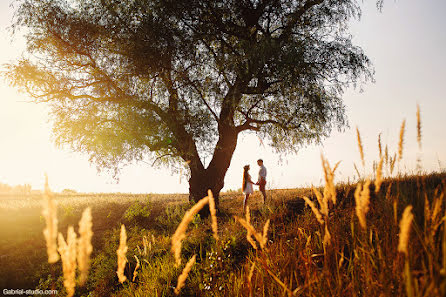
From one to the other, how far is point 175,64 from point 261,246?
950 cm

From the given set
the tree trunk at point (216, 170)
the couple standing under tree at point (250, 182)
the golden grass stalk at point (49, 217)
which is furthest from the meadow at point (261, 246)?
the tree trunk at point (216, 170)

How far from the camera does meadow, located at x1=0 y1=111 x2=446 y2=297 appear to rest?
1635 millimetres

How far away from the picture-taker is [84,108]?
11156mm

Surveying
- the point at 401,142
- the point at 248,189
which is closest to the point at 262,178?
the point at 248,189

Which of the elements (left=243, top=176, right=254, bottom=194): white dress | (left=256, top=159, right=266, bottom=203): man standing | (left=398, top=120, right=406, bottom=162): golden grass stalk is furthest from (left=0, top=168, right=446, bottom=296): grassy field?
(left=256, top=159, right=266, bottom=203): man standing

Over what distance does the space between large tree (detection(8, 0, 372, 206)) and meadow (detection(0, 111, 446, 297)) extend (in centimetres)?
351

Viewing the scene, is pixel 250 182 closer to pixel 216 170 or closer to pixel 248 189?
pixel 248 189

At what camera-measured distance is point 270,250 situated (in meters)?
3.57

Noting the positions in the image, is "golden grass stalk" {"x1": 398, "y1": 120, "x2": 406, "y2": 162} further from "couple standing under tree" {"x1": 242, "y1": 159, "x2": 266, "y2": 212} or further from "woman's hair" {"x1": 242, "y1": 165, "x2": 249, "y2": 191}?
"woman's hair" {"x1": 242, "y1": 165, "x2": 249, "y2": 191}

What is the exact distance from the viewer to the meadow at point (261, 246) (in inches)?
64.4

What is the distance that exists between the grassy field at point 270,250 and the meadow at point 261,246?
2 cm

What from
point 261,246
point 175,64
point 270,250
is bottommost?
point 270,250

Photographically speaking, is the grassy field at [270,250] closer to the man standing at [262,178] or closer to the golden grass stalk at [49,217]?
the golden grass stalk at [49,217]

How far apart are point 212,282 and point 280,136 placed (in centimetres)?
962
